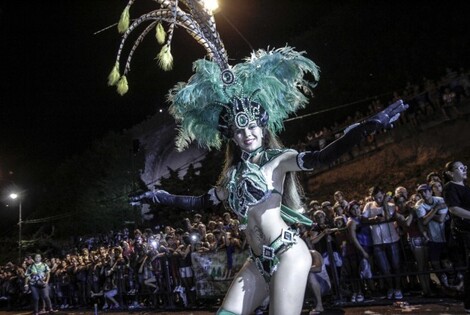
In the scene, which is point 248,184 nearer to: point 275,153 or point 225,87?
point 275,153

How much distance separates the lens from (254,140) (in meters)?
3.49

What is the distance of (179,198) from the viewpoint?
12.9 ft

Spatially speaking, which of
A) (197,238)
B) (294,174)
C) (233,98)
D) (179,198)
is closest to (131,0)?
(233,98)

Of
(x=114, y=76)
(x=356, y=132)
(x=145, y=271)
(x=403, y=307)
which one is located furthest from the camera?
(x=145, y=271)

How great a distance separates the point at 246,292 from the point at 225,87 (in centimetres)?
161

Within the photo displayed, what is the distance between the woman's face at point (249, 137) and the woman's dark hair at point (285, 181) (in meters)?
0.19

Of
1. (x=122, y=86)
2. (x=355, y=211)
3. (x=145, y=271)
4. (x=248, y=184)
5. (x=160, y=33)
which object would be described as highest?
(x=160, y=33)

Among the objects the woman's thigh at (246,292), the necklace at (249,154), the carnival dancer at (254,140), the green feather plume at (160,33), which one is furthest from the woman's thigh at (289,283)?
the green feather plume at (160,33)

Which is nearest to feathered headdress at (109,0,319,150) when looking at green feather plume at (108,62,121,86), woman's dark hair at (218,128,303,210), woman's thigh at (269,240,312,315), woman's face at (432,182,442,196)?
woman's dark hair at (218,128,303,210)

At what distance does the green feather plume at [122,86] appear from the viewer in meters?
4.24

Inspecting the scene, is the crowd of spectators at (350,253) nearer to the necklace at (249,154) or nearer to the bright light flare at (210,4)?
the necklace at (249,154)

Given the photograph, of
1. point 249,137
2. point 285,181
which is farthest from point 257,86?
point 285,181

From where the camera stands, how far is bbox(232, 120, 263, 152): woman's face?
3.48 meters

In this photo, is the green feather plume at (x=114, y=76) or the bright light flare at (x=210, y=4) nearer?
the bright light flare at (x=210, y=4)
